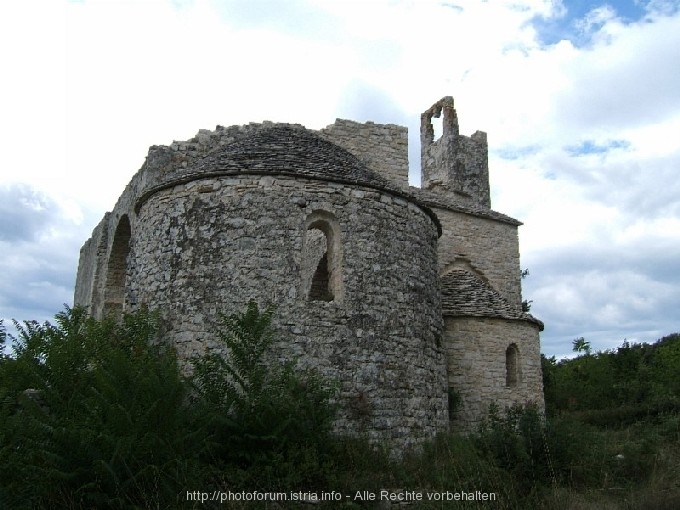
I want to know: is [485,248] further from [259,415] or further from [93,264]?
[259,415]

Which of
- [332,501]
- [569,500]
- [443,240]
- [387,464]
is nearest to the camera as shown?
[332,501]

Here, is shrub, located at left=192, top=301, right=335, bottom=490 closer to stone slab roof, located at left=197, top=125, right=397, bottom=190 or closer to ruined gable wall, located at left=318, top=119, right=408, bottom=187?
stone slab roof, located at left=197, top=125, right=397, bottom=190

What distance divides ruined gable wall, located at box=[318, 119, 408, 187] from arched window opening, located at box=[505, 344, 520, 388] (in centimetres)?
535

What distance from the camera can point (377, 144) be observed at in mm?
16062

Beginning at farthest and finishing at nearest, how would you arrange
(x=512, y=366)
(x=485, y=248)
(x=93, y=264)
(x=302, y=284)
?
(x=485, y=248) → (x=93, y=264) → (x=512, y=366) → (x=302, y=284)

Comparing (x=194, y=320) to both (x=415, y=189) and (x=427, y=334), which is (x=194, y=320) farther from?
(x=415, y=189)

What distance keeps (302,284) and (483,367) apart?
5.09 metres

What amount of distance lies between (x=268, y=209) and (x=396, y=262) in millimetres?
2175

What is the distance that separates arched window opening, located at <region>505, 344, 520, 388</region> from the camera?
1280 centimetres

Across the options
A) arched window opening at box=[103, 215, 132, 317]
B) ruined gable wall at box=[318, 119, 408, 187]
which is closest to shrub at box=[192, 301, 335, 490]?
arched window opening at box=[103, 215, 132, 317]

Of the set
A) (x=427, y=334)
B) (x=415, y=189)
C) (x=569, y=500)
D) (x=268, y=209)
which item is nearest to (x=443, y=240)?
(x=415, y=189)

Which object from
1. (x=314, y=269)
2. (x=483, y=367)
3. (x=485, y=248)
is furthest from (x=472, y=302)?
(x=485, y=248)

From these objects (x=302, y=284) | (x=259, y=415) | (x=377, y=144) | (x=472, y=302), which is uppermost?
(x=377, y=144)

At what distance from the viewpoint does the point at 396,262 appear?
31.6 feet
